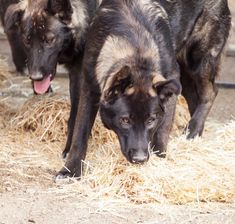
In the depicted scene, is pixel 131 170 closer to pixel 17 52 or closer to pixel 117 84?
pixel 117 84

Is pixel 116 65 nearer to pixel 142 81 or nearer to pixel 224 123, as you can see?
pixel 142 81

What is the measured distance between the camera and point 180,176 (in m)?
5.52

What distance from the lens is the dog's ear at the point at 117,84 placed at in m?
5.20

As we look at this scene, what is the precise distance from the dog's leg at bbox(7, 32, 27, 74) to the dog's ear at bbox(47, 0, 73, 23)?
1077mm

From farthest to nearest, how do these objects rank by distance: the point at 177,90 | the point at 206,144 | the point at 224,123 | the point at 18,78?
the point at 18,78 < the point at 224,123 < the point at 206,144 < the point at 177,90

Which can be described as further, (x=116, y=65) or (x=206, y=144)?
(x=206, y=144)

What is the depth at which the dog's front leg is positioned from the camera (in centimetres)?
583

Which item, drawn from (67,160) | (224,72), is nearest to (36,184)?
(67,160)

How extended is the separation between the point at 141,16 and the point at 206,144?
46.9 inches

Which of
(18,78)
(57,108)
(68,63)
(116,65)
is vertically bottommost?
(18,78)

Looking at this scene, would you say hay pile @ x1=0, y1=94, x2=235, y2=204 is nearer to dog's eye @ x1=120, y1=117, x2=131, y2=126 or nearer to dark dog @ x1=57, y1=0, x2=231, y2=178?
dark dog @ x1=57, y1=0, x2=231, y2=178

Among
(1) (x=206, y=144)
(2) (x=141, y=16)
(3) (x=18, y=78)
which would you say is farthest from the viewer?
(3) (x=18, y=78)

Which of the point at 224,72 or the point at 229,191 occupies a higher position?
the point at 229,191

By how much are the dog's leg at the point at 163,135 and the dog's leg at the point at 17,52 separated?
1.82 metres
